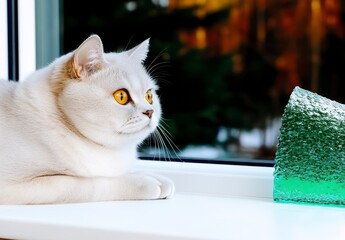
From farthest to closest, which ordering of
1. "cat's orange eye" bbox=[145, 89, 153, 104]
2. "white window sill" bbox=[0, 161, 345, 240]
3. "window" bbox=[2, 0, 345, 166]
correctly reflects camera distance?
"window" bbox=[2, 0, 345, 166] → "cat's orange eye" bbox=[145, 89, 153, 104] → "white window sill" bbox=[0, 161, 345, 240]

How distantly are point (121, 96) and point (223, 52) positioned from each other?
84cm

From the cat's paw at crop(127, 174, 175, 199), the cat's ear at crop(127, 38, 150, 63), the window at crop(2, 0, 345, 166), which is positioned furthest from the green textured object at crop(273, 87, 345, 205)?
the window at crop(2, 0, 345, 166)

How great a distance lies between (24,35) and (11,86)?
1.22 ft

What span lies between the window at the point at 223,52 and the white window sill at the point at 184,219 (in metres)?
0.52

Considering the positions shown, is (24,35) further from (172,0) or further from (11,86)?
(172,0)

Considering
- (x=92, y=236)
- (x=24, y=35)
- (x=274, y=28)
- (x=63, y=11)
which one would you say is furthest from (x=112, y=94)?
(x=274, y=28)

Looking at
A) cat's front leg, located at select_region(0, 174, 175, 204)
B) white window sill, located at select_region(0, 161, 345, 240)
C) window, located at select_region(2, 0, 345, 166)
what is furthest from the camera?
window, located at select_region(2, 0, 345, 166)

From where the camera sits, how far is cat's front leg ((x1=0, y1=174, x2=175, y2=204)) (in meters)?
0.84

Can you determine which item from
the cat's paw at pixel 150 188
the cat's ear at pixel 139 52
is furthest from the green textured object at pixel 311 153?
the cat's ear at pixel 139 52

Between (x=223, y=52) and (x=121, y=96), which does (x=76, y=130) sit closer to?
(x=121, y=96)

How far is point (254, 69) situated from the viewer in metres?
1.68

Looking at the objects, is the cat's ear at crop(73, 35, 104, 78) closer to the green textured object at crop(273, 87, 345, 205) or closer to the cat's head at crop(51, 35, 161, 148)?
the cat's head at crop(51, 35, 161, 148)

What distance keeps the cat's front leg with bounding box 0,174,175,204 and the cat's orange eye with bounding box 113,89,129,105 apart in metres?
0.15

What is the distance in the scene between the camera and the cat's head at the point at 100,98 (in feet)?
2.82
